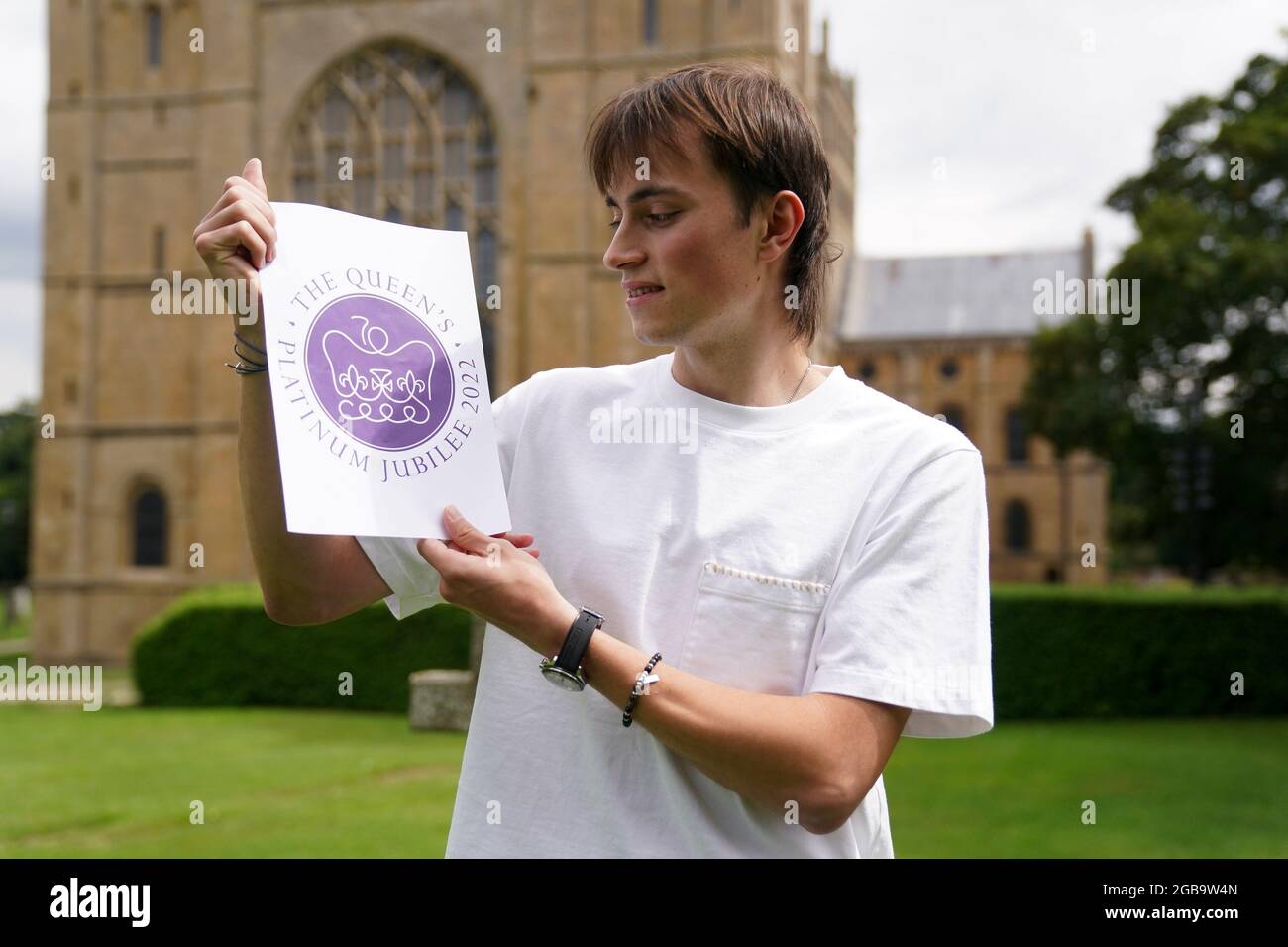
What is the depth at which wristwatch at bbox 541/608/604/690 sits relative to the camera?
66.7 inches

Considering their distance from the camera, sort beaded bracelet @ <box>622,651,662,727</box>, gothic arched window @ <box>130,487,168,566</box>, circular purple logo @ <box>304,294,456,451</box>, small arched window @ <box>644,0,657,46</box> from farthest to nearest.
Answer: gothic arched window @ <box>130,487,168,566</box> → small arched window @ <box>644,0,657,46</box> → circular purple logo @ <box>304,294,456,451</box> → beaded bracelet @ <box>622,651,662,727</box>

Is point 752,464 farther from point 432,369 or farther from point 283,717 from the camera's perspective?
point 283,717

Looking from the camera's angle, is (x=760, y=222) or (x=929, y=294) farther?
(x=929, y=294)

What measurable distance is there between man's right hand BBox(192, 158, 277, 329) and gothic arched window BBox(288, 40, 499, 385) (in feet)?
93.5

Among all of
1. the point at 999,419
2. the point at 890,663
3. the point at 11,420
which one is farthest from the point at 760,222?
the point at 11,420

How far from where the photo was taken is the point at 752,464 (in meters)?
1.93

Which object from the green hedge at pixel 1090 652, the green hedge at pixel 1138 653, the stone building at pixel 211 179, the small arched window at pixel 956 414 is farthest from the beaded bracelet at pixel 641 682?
the small arched window at pixel 956 414

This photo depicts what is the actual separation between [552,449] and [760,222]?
1.51 feet

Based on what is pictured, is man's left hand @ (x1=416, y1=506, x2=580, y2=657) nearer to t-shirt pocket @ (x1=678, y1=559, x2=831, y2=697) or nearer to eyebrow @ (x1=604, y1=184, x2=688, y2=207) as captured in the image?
t-shirt pocket @ (x1=678, y1=559, x2=831, y2=697)

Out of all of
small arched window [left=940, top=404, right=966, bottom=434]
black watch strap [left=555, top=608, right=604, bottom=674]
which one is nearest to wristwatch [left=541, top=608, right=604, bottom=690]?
black watch strap [left=555, top=608, right=604, bottom=674]

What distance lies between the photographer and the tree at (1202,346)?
23.1 m

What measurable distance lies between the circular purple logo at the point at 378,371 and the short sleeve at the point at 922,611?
0.66m

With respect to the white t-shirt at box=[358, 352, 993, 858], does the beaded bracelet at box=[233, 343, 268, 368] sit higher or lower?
higher

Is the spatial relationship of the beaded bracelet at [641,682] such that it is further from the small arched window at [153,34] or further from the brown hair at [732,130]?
the small arched window at [153,34]
